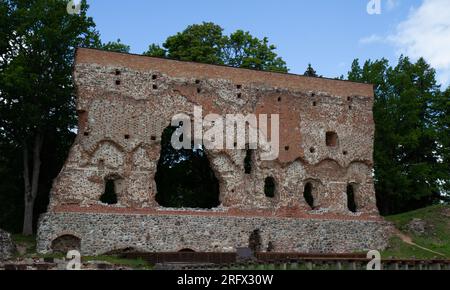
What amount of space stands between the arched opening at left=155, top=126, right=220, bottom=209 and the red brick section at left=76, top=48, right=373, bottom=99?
683cm

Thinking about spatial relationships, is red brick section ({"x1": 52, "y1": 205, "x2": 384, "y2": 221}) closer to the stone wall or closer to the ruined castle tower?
the ruined castle tower

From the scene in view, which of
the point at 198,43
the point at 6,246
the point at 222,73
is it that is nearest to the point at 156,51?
the point at 198,43

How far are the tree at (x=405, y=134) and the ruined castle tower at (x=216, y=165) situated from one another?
5.84 m

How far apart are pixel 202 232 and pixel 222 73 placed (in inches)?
289

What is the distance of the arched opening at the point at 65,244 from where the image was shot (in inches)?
878

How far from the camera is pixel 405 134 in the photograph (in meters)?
35.4

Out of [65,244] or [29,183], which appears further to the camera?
[29,183]

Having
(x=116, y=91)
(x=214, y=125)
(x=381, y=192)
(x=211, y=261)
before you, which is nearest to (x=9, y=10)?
(x=116, y=91)

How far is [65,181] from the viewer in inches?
902

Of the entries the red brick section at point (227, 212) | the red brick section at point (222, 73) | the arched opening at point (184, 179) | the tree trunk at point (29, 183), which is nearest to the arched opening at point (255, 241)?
the red brick section at point (227, 212)

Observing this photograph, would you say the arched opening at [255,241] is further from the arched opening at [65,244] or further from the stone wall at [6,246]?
the stone wall at [6,246]

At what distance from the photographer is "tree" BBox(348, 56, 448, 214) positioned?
34469 mm

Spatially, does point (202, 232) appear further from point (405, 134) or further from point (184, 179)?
point (405, 134)

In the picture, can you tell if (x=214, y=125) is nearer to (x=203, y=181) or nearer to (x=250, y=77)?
(x=250, y=77)
